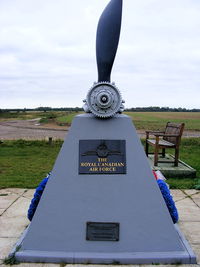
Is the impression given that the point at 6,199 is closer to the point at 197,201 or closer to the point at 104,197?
the point at 104,197

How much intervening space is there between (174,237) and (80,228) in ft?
3.39

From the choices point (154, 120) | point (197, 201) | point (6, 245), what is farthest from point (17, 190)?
point (154, 120)

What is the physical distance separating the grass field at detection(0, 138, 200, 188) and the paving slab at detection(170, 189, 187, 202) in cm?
33

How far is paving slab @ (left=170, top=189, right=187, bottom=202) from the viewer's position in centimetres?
592

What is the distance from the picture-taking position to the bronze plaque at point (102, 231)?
3592 millimetres

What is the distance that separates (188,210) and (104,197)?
7.09ft

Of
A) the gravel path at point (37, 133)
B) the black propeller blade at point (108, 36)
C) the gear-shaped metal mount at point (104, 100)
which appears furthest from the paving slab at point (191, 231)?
the gravel path at point (37, 133)

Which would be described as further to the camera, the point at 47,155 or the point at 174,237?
the point at 47,155

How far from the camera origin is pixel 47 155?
1074 cm

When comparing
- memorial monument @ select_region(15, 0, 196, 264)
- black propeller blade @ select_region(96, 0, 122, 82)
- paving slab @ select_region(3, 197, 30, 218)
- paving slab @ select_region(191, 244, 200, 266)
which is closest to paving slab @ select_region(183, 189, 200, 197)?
paving slab @ select_region(191, 244, 200, 266)

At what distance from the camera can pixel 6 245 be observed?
3869 mm

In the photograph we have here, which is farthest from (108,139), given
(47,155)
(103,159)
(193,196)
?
(47,155)

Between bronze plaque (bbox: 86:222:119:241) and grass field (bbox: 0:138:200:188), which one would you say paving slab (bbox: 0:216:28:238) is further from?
grass field (bbox: 0:138:200:188)

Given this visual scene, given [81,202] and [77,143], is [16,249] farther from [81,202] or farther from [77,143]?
[77,143]
